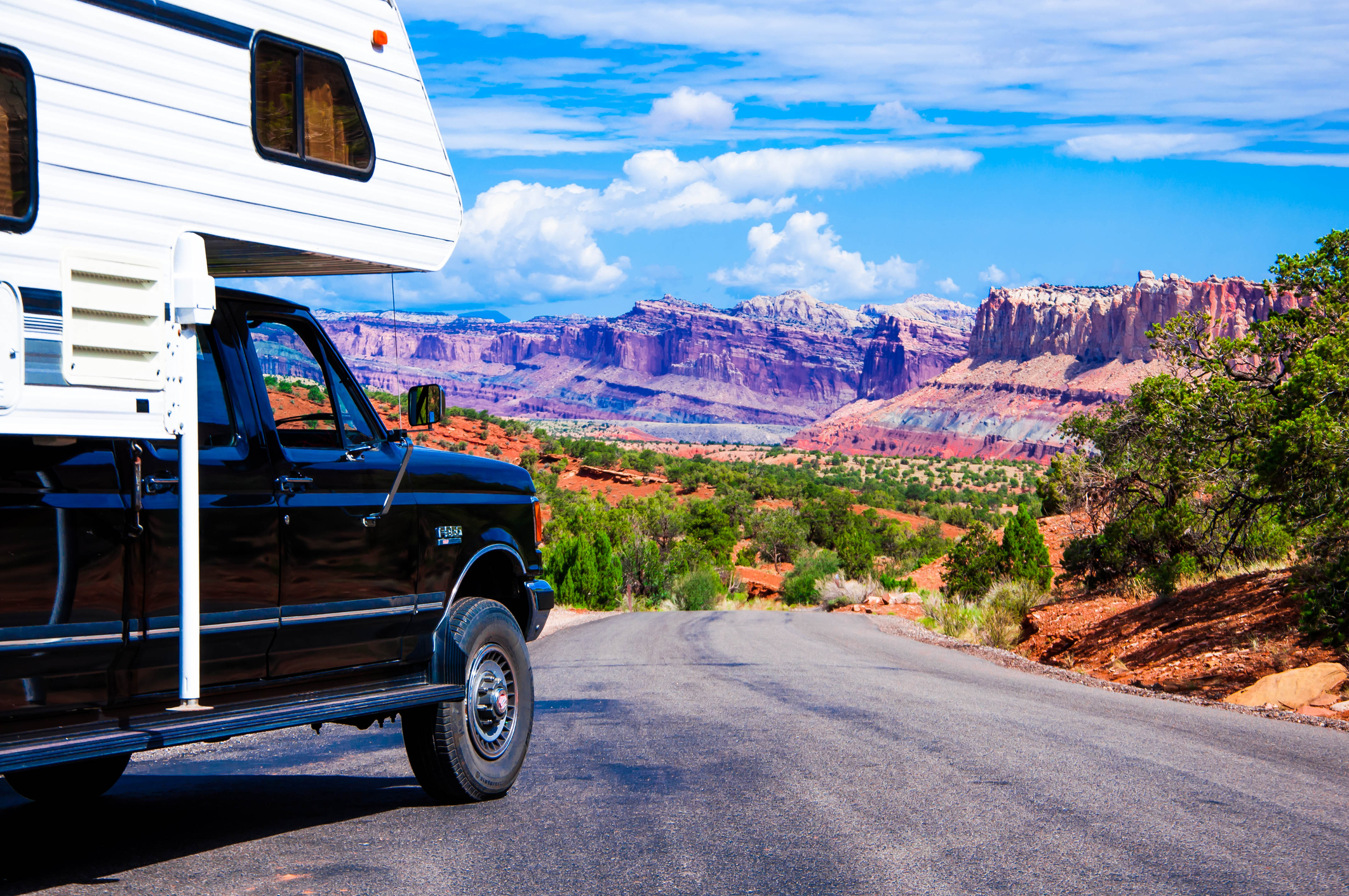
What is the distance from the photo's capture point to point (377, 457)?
6559mm

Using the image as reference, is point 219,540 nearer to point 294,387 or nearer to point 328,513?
point 328,513

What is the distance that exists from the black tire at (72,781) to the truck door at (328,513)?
1721mm

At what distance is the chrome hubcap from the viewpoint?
22.5 ft

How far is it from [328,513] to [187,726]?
4.52 feet

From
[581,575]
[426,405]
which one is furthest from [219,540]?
[581,575]

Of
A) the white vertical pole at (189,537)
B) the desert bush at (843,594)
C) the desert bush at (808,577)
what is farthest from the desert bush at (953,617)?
the white vertical pole at (189,537)

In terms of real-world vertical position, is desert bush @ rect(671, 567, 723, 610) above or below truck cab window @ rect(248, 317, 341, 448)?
below

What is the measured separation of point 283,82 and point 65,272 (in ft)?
5.98

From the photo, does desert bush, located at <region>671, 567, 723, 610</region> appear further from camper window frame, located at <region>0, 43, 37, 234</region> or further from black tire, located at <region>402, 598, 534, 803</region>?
camper window frame, located at <region>0, 43, 37, 234</region>

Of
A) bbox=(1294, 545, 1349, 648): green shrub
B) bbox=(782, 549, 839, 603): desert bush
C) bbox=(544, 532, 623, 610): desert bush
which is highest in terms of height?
bbox=(1294, 545, 1349, 648): green shrub

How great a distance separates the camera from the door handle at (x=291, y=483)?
5.70 metres

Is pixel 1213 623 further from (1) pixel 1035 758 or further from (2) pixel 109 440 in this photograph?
(2) pixel 109 440

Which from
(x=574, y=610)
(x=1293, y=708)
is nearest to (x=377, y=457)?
(x=1293, y=708)

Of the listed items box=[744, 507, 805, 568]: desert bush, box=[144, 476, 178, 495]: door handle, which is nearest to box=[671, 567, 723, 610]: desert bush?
box=[744, 507, 805, 568]: desert bush
